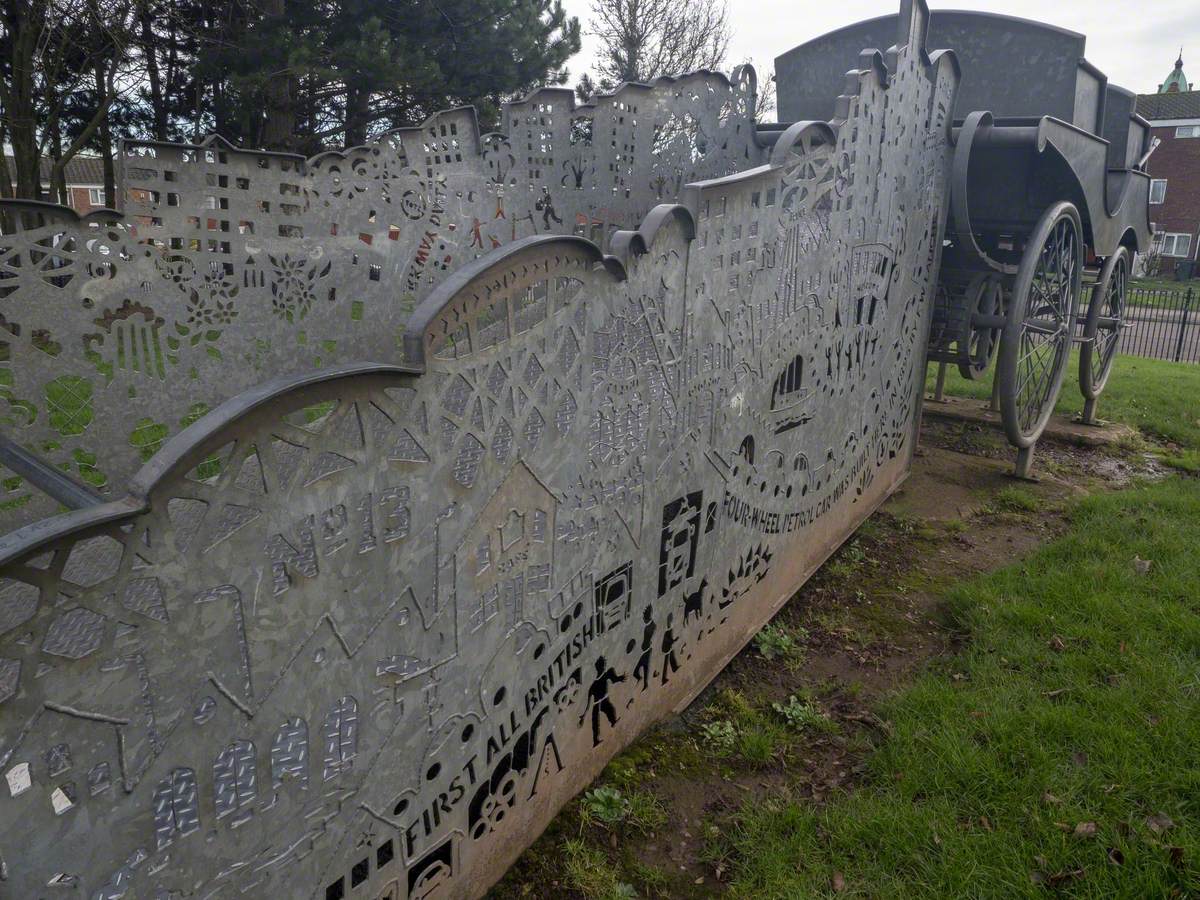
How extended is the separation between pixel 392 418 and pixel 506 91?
1011 cm

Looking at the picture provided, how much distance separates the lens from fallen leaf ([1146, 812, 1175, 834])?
2514 mm

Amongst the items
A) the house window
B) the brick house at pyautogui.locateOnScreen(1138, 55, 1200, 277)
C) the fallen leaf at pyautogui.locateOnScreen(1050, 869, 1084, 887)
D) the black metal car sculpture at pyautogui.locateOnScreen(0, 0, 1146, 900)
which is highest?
the brick house at pyautogui.locateOnScreen(1138, 55, 1200, 277)

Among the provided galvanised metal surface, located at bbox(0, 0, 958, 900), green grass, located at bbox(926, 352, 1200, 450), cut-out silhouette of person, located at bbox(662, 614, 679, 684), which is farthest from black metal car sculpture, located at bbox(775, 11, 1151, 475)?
cut-out silhouette of person, located at bbox(662, 614, 679, 684)

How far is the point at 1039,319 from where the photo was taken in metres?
5.83

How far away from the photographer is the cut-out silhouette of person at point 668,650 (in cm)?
290

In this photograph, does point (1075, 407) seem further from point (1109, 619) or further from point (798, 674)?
point (798, 674)

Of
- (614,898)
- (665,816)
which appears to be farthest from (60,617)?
(665,816)

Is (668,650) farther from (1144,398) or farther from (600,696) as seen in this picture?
(1144,398)

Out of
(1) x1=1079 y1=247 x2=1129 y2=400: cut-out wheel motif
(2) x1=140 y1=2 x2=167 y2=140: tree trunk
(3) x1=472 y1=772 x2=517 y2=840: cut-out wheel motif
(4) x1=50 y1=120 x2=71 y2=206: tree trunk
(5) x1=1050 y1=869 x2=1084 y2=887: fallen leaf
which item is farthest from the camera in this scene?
(4) x1=50 y1=120 x2=71 y2=206: tree trunk

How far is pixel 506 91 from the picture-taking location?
10.6 metres

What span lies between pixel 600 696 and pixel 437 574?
1.00 metres

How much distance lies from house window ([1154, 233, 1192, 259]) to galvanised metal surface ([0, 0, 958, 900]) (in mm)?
42264

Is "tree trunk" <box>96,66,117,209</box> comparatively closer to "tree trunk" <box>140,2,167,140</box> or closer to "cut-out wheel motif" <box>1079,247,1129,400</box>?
"tree trunk" <box>140,2,167,140</box>

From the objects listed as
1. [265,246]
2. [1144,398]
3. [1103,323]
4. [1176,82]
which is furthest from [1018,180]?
[1176,82]
